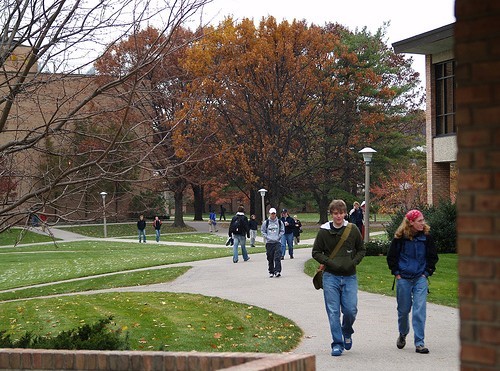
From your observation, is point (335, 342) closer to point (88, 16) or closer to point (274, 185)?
point (88, 16)

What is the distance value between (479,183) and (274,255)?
1779cm

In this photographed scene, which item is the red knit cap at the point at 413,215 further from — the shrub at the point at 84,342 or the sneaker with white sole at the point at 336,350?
the shrub at the point at 84,342

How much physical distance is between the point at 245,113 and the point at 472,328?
53.3 meters

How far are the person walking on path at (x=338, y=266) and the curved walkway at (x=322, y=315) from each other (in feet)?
1.54

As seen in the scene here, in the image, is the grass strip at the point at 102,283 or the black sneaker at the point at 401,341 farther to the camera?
the grass strip at the point at 102,283

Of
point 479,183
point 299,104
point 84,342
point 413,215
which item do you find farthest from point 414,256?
point 299,104

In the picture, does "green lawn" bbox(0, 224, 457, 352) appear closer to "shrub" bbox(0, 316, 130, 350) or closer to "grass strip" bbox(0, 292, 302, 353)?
"grass strip" bbox(0, 292, 302, 353)

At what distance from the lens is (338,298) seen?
1029cm

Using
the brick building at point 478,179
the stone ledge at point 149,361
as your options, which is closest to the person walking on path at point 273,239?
the stone ledge at point 149,361

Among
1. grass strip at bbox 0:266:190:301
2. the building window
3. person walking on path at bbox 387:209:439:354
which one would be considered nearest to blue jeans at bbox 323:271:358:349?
person walking on path at bbox 387:209:439:354

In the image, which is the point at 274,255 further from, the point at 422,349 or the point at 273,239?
the point at 422,349

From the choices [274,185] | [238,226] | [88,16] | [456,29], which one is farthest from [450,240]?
[274,185]

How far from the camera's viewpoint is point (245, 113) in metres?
56.3

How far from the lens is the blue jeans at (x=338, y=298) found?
10211 millimetres
